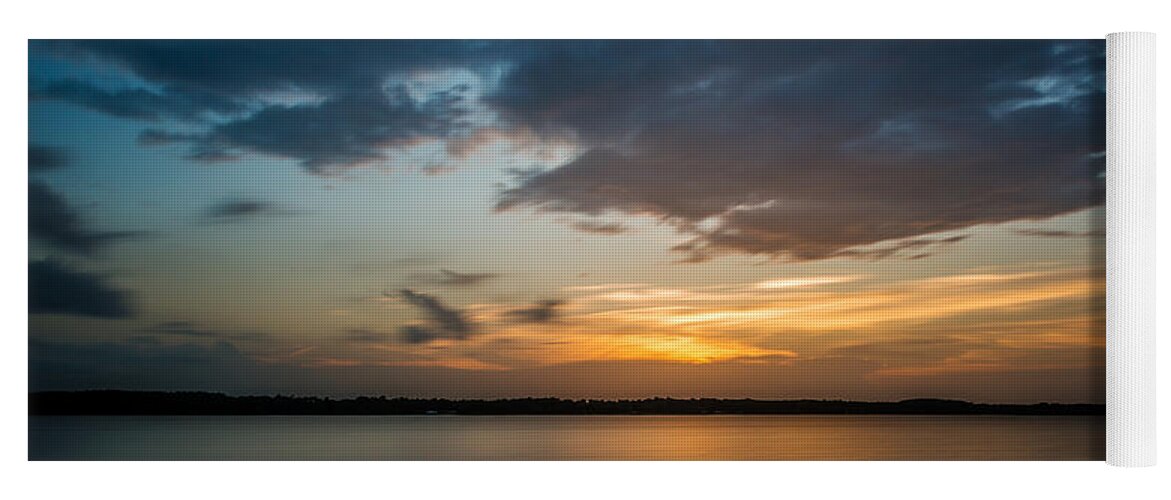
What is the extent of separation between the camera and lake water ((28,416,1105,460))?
820cm

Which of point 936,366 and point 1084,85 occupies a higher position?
point 1084,85

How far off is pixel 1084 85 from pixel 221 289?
566 cm

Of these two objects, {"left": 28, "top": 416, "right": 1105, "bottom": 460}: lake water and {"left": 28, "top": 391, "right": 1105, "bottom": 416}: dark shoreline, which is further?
{"left": 28, "top": 391, "right": 1105, "bottom": 416}: dark shoreline

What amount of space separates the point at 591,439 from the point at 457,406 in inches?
36.0

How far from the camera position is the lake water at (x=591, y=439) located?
8.20 metres

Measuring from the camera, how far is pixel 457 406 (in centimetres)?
857

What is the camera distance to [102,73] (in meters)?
8.31

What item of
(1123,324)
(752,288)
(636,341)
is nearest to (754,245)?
(752,288)

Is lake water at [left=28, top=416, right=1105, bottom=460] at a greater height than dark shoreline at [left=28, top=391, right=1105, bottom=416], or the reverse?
dark shoreline at [left=28, top=391, right=1105, bottom=416]

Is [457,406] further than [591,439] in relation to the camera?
Yes

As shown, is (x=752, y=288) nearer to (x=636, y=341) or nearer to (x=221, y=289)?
(x=636, y=341)

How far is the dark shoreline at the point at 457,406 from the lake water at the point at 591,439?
6cm

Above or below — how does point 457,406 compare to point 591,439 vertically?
above

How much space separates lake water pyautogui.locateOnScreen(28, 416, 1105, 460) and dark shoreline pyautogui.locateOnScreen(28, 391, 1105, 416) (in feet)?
0.18
